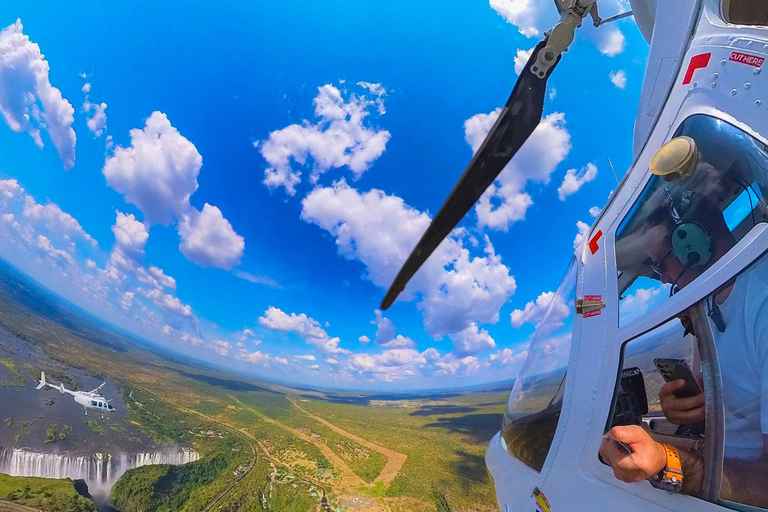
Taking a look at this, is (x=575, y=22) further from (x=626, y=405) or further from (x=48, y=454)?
(x=48, y=454)

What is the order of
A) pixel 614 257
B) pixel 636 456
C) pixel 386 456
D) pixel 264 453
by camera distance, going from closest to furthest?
pixel 636 456 → pixel 614 257 → pixel 264 453 → pixel 386 456

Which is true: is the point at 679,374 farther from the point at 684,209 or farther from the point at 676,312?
the point at 684,209

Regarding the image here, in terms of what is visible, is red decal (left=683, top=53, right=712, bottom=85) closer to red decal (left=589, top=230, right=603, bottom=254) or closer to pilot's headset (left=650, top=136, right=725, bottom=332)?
pilot's headset (left=650, top=136, right=725, bottom=332)

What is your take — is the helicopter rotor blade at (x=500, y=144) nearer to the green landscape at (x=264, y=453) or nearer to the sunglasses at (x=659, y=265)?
the sunglasses at (x=659, y=265)

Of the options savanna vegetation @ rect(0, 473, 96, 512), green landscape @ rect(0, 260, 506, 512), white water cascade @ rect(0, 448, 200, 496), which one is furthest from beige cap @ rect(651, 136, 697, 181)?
white water cascade @ rect(0, 448, 200, 496)

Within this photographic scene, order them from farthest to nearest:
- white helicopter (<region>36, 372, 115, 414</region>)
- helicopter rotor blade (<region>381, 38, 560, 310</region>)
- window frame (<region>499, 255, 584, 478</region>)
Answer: white helicopter (<region>36, 372, 115, 414</region>) → helicopter rotor blade (<region>381, 38, 560, 310</region>) → window frame (<region>499, 255, 584, 478</region>)

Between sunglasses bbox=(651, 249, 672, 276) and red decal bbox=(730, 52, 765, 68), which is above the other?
red decal bbox=(730, 52, 765, 68)

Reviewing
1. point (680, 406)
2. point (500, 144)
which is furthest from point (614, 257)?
point (500, 144)
